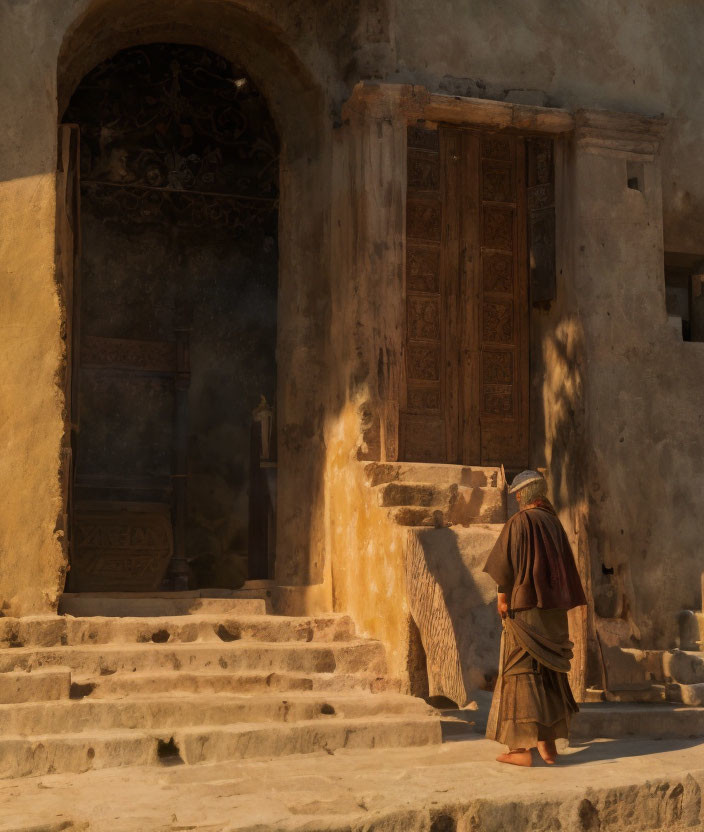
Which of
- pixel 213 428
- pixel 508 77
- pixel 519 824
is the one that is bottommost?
pixel 519 824

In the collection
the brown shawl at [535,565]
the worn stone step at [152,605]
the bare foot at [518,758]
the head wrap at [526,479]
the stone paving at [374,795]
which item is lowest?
the stone paving at [374,795]

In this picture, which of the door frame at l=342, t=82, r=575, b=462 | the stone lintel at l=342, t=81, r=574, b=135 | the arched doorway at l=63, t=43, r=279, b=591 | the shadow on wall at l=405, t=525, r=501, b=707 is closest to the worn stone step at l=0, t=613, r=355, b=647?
the shadow on wall at l=405, t=525, r=501, b=707

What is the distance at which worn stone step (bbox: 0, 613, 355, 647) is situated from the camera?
6.73 m

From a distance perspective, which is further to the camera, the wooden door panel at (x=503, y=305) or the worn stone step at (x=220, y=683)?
the wooden door panel at (x=503, y=305)

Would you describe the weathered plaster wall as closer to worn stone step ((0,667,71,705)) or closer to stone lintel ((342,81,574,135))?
stone lintel ((342,81,574,135))

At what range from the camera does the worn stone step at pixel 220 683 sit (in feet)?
20.5

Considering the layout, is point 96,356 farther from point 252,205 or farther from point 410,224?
point 410,224

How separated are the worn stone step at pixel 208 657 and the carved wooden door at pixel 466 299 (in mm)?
2246

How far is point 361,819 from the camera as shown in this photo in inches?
185

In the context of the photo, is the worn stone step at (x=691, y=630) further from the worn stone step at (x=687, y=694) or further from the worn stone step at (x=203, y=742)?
the worn stone step at (x=203, y=742)

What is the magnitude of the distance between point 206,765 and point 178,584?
23.1 feet

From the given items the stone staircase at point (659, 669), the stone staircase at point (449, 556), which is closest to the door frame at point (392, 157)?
the stone staircase at point (449, 556)

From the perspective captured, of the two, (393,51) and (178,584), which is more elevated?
(393,51)

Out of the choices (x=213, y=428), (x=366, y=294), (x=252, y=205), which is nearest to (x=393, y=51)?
(x=366, y=294)
